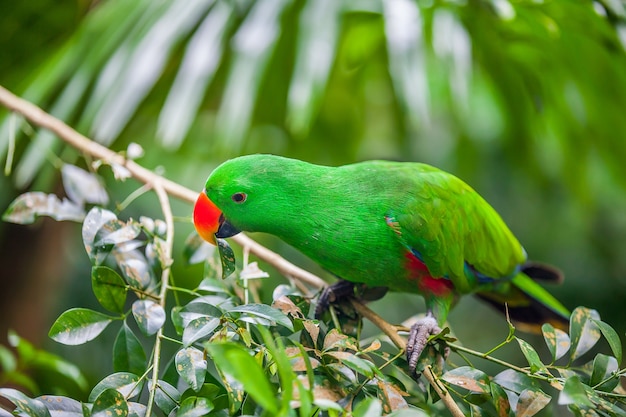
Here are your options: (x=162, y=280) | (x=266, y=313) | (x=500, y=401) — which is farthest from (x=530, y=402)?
(x=162, y=280)

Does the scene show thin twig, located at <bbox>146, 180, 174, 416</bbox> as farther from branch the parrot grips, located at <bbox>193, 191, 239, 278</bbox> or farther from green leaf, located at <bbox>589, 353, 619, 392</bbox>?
green leaf, located at <bbox>589, 353, 619, 392</bbox>

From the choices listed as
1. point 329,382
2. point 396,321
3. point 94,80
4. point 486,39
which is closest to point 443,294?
point 329,382

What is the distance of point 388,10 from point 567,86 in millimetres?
712

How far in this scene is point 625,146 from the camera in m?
1.88

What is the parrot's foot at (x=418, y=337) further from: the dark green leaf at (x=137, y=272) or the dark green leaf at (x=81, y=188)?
the dark green leaf at (x=81, y=188)

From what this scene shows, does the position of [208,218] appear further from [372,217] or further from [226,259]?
[372,217]

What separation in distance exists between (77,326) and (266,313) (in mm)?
323

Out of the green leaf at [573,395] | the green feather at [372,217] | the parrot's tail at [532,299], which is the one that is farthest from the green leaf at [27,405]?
the parrot's tail at [532,299]

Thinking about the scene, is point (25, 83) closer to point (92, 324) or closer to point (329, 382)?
point (92, 324)

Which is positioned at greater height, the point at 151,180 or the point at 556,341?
the point at 151,180

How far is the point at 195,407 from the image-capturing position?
78cm

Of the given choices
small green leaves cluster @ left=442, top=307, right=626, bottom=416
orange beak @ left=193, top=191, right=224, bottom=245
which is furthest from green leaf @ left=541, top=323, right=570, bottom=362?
orange beak @ left=193, top=191, right=224, bottom=245

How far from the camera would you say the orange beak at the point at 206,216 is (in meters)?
1.17

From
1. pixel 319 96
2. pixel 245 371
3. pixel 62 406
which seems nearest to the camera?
pixel 245 371
